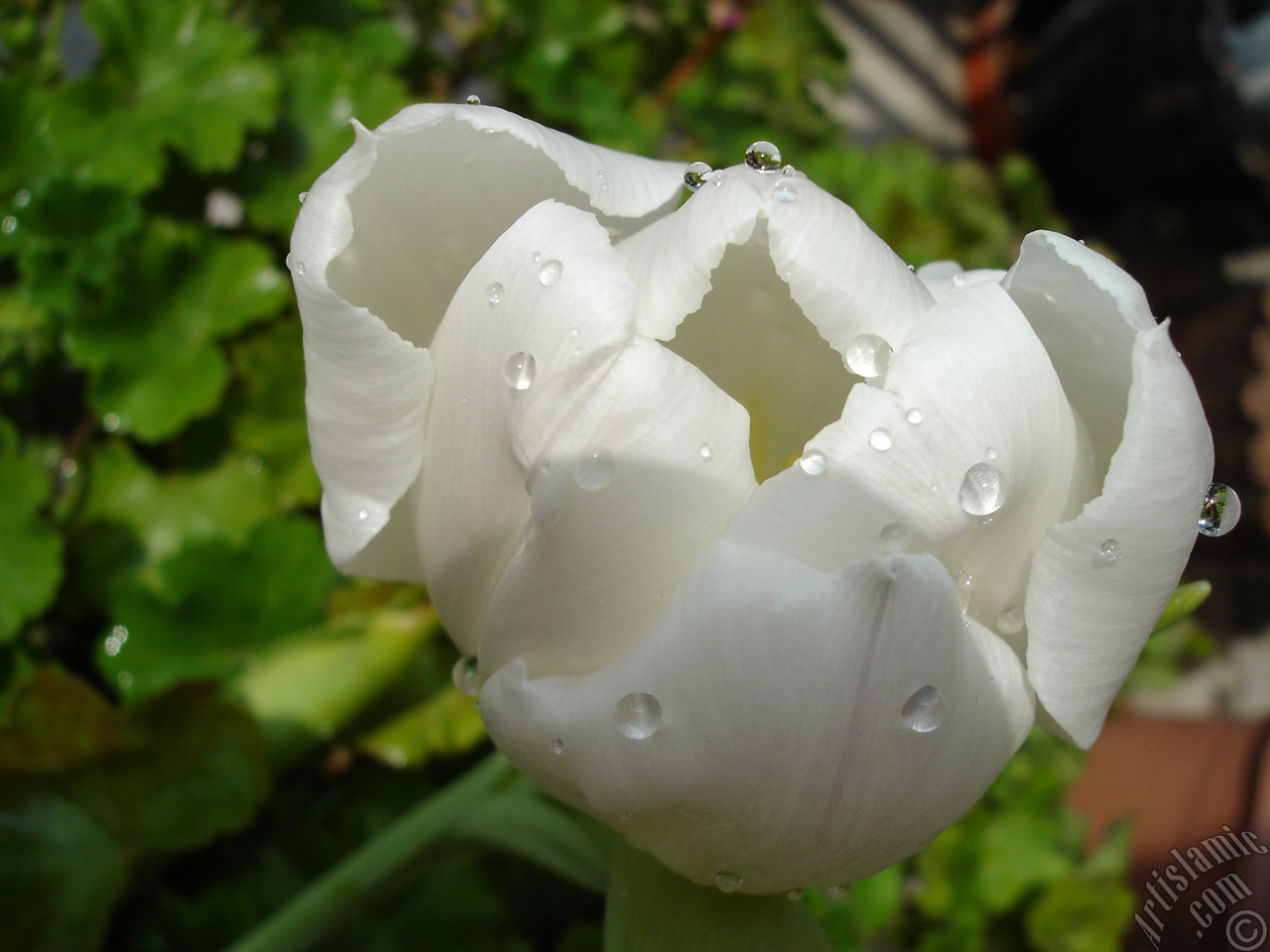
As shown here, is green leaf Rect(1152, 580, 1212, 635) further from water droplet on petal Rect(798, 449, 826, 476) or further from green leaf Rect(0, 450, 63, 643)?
green leaf Rect(0, 450, 63, 643)

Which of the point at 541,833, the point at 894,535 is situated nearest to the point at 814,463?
the point at 894,535

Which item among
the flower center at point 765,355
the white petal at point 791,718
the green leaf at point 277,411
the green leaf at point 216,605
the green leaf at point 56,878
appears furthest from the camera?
the green leaf at point 277,411

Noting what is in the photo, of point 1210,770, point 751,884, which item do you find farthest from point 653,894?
point 1210,770

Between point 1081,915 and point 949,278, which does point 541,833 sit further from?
point 1081,915

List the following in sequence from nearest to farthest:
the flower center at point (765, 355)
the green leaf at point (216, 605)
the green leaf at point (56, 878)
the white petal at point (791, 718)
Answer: the white petal at point (791, 718), the flower center at point (765, 355), the green leaf at point (56, 878), the green leaf at point (216, 605)

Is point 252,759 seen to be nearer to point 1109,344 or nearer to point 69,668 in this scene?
point 69,668

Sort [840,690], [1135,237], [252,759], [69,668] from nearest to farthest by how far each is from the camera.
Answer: [840,690]
[252,759]
[69,668]
[1135,237]

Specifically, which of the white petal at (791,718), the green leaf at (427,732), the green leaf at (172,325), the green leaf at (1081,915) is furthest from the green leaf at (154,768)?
the green leaf at (1081,915)

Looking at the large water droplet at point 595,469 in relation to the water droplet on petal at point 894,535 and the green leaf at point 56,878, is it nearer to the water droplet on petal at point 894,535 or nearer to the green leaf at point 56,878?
the water droplet on petal at point 894,535
